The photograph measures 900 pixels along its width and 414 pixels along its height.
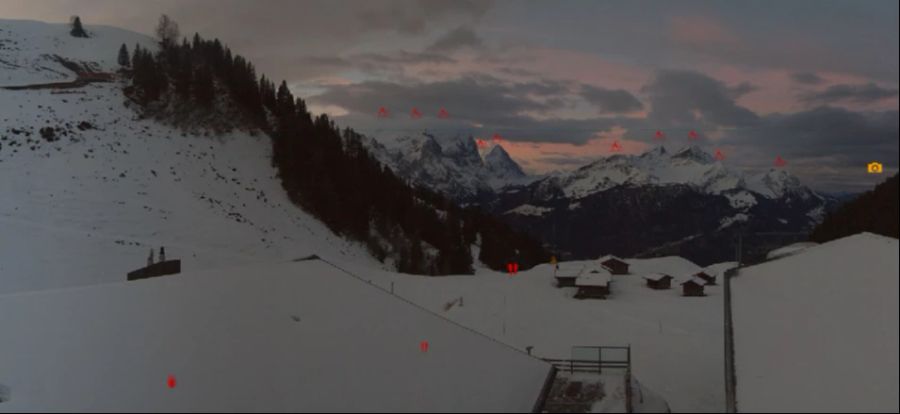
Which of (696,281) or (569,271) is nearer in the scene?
(696,281)

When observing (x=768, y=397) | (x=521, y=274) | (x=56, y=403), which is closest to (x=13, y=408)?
(x=56, y=403)

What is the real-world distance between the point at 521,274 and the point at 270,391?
172 feet

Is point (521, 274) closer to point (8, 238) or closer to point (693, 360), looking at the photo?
point (693, 360)

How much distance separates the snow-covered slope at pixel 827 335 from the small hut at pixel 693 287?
41108 mm

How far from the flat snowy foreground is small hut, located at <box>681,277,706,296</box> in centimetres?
4098

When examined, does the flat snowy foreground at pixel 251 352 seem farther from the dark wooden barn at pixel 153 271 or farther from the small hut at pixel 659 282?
the small hut at pixel 659 282

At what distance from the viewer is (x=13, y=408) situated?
16109 mm

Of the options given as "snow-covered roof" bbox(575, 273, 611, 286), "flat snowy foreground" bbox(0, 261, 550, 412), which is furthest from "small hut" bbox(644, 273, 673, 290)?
"flat snowy foreground" bbox(0, 261, 550, 412)

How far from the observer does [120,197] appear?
67.2 metres

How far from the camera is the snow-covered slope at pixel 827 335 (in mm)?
14703

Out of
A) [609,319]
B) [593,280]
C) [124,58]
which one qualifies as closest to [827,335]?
[609,319]

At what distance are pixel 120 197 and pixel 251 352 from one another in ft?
193

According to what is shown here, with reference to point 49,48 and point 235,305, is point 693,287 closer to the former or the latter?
point 235,305

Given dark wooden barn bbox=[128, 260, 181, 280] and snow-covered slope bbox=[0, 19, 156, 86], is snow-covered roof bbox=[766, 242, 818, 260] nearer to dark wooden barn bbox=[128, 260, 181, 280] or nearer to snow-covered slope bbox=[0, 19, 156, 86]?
dark wooden barn bbox=[128, 260, 181, 280]
